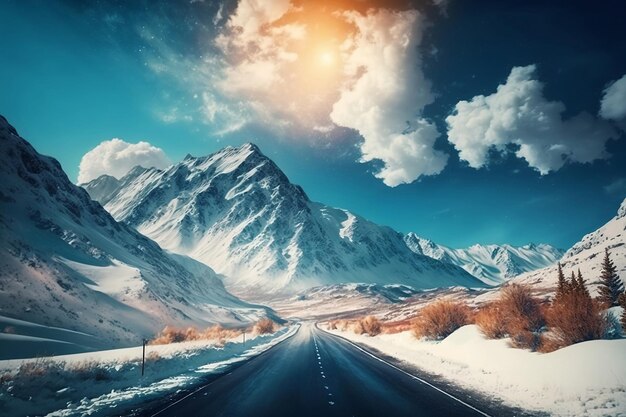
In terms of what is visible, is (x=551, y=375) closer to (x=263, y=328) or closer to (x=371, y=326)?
(x=371, y=326)

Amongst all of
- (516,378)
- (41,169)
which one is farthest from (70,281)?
(516,378)

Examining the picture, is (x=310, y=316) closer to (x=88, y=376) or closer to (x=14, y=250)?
(x=14, y=250)

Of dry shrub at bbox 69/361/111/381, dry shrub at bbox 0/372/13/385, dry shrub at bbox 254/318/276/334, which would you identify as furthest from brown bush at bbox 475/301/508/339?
dry shrub at bbox 254/318/276/334

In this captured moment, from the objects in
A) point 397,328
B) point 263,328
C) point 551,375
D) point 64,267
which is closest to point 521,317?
point 551,375

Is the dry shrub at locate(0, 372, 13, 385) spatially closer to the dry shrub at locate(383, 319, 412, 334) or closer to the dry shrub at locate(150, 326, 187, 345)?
the dry shrub at locate(150, 326, 187, 345)

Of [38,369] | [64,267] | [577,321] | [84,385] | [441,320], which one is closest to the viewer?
[38,369]
